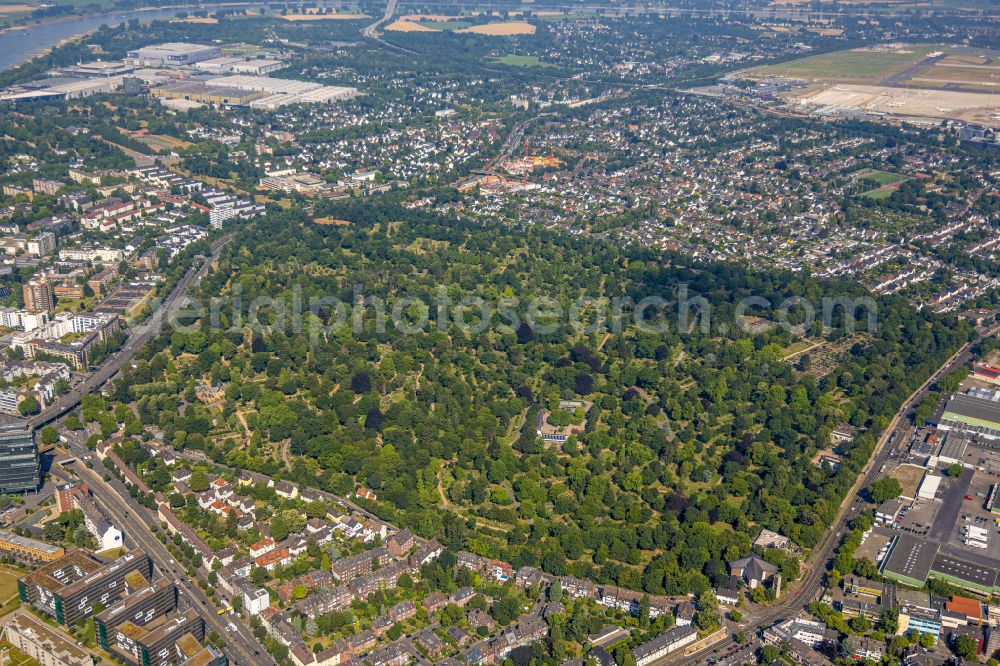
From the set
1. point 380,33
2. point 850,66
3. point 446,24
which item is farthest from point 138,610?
point 446,24

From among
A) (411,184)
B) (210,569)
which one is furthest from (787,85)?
(210,569)

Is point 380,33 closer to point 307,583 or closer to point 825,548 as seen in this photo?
point 825,548

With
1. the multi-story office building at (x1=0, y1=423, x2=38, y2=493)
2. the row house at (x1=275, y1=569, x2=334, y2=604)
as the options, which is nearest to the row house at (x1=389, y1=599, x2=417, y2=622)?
the row house at (x1=275, y1=569, x2=334, y2=604)

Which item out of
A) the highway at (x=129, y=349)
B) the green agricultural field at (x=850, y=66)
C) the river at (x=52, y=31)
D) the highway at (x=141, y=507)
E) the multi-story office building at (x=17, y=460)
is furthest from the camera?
the river at (x=52, y=31)

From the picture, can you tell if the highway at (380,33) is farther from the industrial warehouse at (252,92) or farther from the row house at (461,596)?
the row house at (461,596)

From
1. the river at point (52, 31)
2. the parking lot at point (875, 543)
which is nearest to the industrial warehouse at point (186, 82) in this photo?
the river at point (52, 31)
